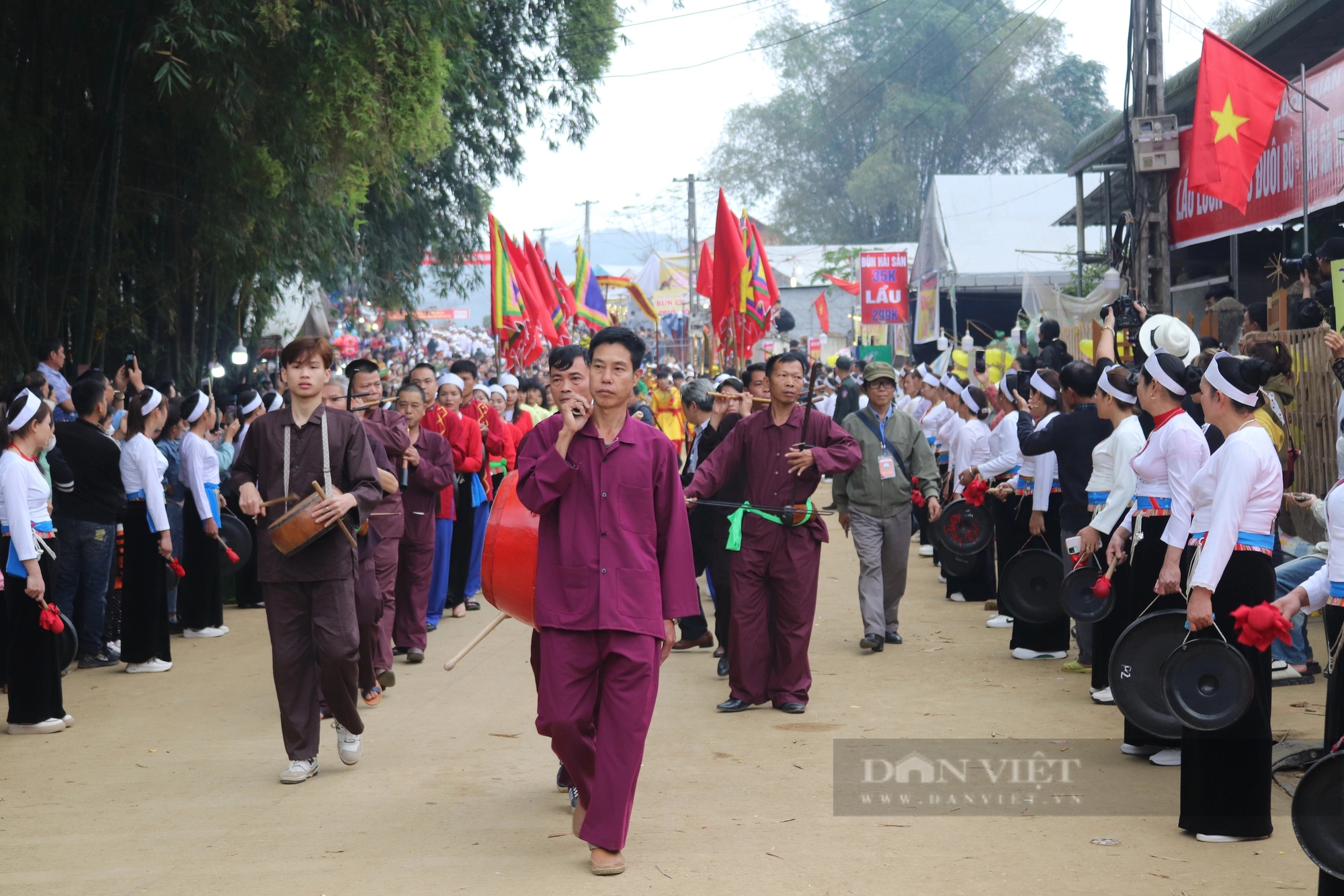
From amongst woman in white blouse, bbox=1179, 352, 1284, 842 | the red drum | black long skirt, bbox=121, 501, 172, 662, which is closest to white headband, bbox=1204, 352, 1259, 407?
woman in white blouse, bbox=1179, 352, 1284, 842

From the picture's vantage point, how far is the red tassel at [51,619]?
725 centimetres

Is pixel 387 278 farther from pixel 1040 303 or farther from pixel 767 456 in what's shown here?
pixel 767 456

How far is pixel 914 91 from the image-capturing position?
67625mm

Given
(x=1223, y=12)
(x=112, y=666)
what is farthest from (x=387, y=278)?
(x=1223, y=12)

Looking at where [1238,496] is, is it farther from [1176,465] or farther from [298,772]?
[298,772]

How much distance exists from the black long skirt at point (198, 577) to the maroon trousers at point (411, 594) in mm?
1935

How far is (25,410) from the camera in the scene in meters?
7.35

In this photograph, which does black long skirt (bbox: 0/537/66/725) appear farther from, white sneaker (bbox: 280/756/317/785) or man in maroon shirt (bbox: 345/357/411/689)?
white sneaker (bbox: 280/756/317/785)

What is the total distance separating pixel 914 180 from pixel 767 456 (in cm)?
6049

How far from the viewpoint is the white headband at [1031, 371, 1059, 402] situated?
29.9ft

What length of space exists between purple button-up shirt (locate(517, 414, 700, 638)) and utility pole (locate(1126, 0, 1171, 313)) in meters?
8.32

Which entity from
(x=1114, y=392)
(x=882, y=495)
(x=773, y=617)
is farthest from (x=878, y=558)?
(x=1114, y=392)

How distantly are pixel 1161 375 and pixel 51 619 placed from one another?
18.9 feet

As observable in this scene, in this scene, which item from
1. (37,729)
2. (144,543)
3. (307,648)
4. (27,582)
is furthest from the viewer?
(144,543)
